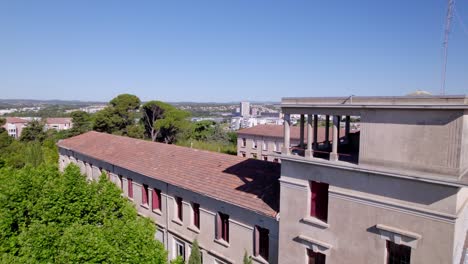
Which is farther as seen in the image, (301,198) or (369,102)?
(301,198)

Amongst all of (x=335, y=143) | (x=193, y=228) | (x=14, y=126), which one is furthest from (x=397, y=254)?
(x=14, y=126)

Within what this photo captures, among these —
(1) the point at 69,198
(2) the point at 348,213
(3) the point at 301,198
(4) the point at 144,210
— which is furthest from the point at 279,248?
(4) the point at 144,210

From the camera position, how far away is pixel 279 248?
15695 millimetres

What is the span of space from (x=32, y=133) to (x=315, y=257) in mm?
81553

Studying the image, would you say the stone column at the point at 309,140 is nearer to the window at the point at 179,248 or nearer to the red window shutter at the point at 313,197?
the red window shutter at the point at 313,197

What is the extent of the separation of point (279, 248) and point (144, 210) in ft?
43.5

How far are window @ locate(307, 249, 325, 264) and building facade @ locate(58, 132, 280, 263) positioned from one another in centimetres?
212

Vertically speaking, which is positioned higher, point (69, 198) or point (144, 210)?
point (69, 198)

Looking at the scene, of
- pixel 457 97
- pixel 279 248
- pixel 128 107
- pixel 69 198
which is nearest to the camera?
pixel 457 97

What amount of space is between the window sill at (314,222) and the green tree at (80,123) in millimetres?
67641

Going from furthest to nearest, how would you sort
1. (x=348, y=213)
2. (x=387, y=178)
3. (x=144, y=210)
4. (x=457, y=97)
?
(x=144, y=210), (x=348, y=213), (x=387, y=178), (x=457, y=97)

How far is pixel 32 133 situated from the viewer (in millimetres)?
77875

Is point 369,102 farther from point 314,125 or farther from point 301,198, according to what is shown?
point 301,198

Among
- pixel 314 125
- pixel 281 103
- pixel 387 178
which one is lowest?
pixel 387 178
